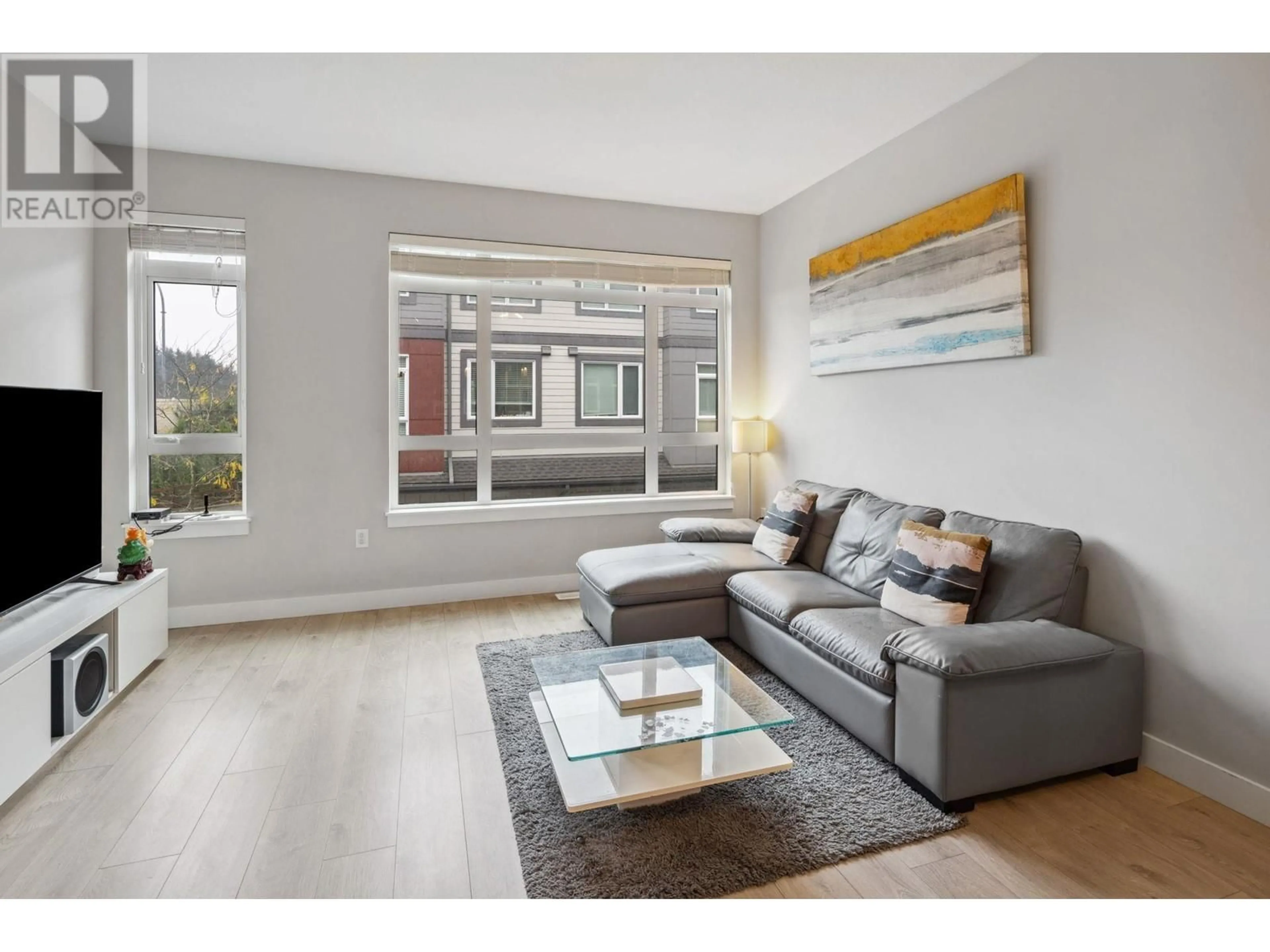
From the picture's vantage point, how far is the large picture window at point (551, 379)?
4188 millimetres

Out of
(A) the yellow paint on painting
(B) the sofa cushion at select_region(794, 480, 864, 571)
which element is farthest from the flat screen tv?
(A) the yellow paint on painting

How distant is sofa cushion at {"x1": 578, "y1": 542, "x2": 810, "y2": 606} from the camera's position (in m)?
3.23

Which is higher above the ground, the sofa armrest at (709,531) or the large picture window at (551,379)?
the large picture window at (551,379)

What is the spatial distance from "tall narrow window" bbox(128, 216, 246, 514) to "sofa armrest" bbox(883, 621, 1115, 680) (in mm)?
3677

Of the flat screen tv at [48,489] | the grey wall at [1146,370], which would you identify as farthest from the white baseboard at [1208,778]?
the flat screen tv at [48,489]

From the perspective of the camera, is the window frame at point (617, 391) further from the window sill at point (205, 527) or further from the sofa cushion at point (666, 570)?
the window sill at point (205, 527)

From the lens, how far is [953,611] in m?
2.47

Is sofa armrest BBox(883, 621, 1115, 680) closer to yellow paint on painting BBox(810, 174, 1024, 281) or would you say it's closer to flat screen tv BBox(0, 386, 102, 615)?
yellow paint on painting BBox(810, 174, 1024, 281)

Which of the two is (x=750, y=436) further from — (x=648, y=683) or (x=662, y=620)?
(x=648, y=683)

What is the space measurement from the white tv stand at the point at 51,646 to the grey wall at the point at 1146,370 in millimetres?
3654
